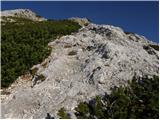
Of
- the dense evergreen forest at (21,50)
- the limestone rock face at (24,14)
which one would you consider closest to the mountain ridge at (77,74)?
the dense evergreen forest at (21,50)

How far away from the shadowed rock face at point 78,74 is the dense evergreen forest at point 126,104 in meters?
0.59

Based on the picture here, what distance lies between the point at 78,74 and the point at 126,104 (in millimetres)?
4230

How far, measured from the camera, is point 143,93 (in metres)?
14.9

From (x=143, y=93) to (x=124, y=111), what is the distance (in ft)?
4.42

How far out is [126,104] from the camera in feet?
47.5

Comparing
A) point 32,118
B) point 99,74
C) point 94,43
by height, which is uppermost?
point 94,43

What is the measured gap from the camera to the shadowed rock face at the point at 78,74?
15.7 meters

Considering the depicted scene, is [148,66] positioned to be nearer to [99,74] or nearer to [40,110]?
[99,74]

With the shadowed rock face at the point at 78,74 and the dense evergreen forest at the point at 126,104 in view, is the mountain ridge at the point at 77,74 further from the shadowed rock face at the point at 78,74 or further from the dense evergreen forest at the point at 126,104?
the dense evergreen forest at the point at 126,104

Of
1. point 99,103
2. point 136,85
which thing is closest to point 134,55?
point 136,85

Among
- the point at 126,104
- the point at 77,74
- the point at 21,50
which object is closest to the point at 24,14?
the point at 21,50

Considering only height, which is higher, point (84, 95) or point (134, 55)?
point (134, 55)

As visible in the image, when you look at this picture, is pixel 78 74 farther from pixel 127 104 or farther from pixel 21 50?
pixel 21 50

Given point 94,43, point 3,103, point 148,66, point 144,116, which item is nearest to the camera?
point 144,116
